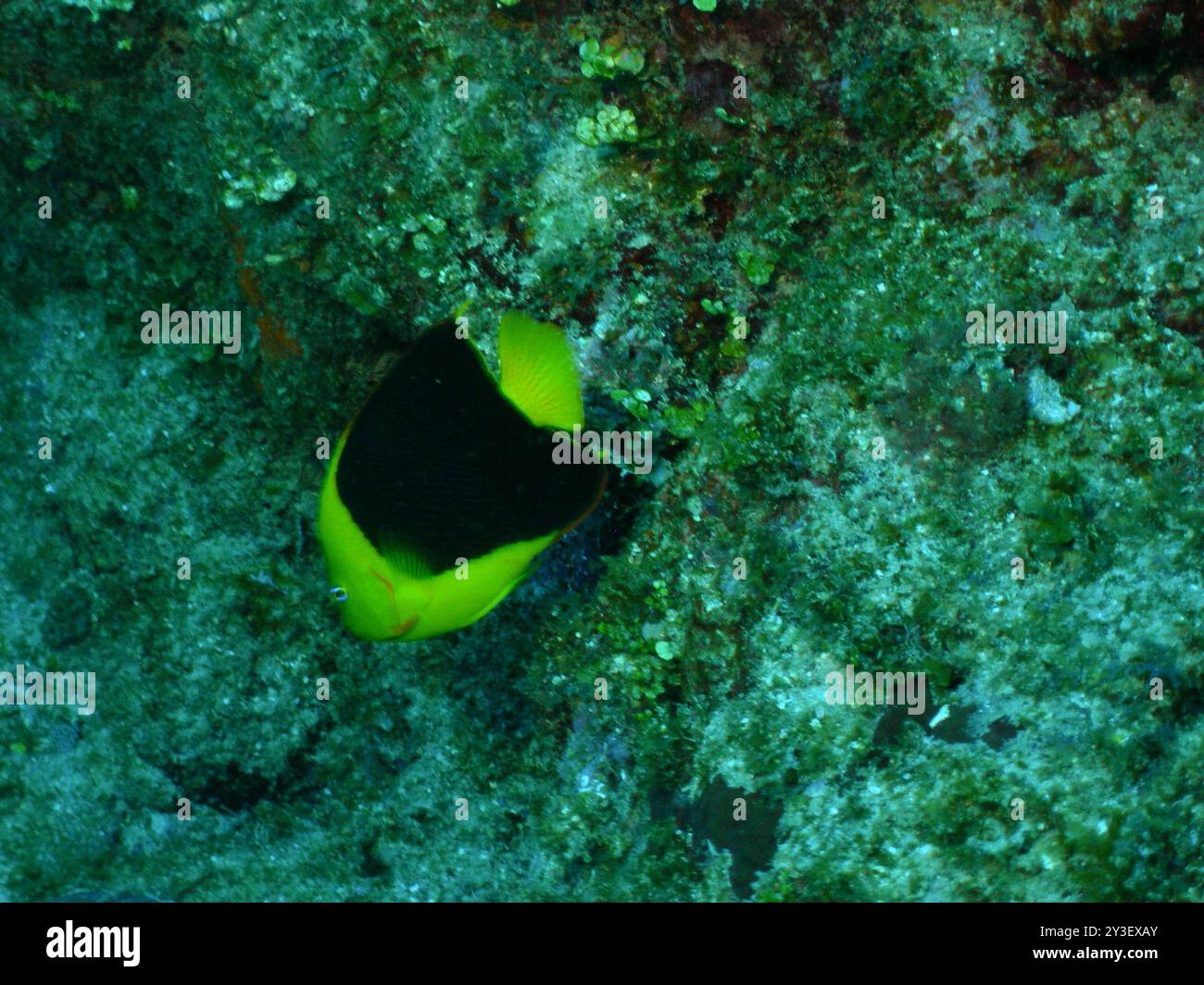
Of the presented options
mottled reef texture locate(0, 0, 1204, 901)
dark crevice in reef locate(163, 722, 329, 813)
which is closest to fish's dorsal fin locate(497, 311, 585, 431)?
mottled reef texture locate(0, 0, 1204, 901)

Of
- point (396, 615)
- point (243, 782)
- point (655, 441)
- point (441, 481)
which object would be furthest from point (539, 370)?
point (243, 782)

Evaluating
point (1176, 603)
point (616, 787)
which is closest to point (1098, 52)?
point (1176, 603)

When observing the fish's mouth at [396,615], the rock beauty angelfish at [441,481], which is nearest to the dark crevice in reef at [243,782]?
the fish's mouth at [396,615]

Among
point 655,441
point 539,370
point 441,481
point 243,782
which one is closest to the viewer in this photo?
point 441,481

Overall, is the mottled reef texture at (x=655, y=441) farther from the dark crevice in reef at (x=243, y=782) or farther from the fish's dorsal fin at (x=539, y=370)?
the fish's dorsal fin at (x=539, y=370)

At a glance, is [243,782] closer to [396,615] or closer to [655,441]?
[396,615]

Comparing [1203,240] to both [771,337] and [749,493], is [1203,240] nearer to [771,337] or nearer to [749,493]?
[771,337]

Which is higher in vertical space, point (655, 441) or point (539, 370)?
point (539, 370)
